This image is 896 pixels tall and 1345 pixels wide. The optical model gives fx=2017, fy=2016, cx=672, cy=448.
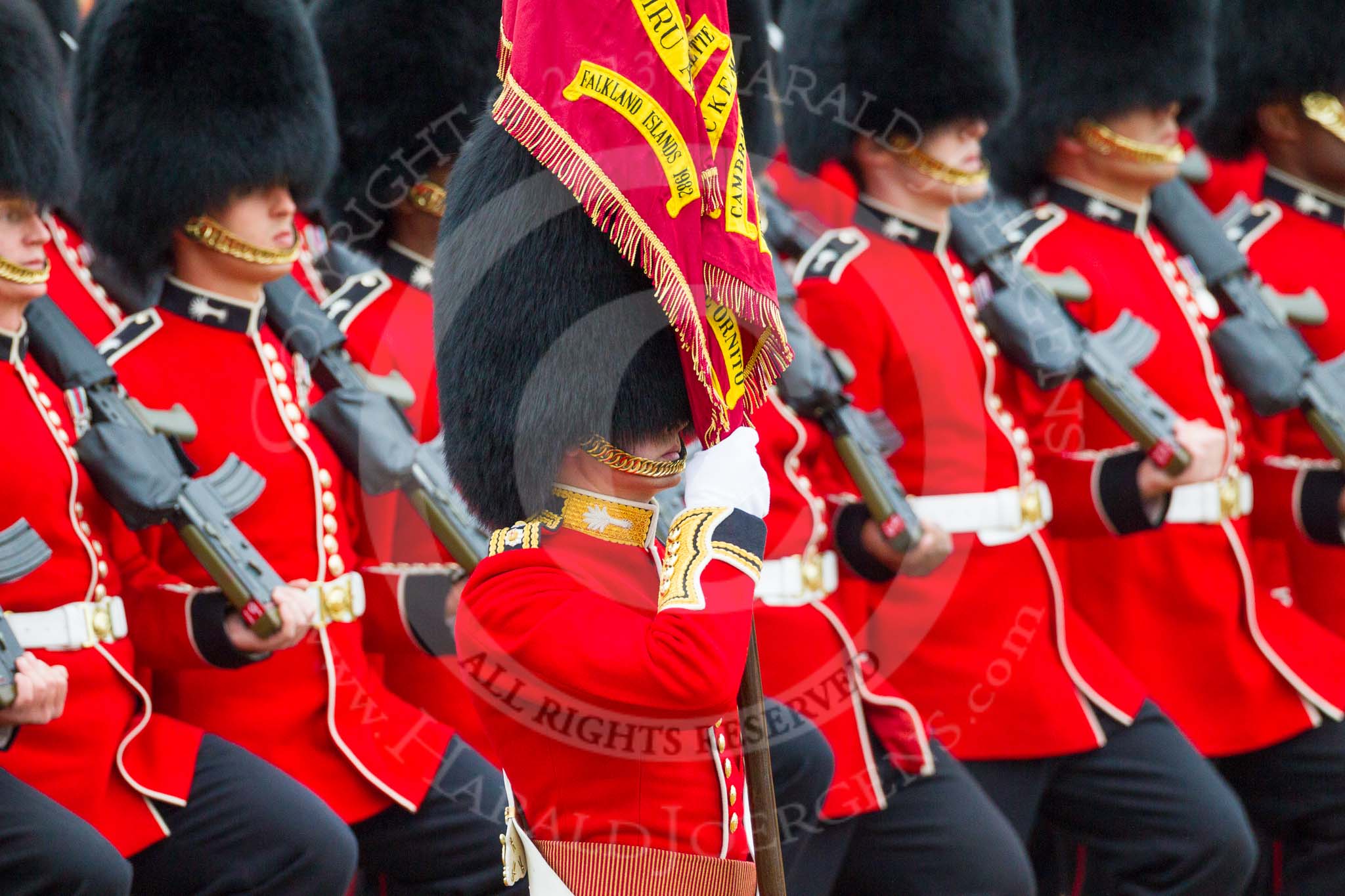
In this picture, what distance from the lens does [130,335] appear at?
3643mm

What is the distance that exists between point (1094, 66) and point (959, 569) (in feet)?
4.17

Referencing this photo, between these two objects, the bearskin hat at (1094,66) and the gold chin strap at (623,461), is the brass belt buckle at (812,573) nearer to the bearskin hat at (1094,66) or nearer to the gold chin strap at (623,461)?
the bearskin hat at (1094,66)

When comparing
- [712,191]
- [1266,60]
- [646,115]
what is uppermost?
[646,115]

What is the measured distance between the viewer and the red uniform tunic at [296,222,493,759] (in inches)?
154

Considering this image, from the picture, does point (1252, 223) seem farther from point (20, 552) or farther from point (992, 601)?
point (20, 552)

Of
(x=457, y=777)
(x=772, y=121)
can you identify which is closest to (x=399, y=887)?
(x=457, y=777)

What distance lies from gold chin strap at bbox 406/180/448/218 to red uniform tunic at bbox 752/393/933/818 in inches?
32.7

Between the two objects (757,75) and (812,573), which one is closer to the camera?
(812,573)

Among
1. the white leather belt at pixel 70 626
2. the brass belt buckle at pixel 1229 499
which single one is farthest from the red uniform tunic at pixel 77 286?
the brass belt buckle at pixel 1229 499

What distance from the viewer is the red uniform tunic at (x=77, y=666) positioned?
3.28m

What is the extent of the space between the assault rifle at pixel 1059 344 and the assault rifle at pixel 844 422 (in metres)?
0.37

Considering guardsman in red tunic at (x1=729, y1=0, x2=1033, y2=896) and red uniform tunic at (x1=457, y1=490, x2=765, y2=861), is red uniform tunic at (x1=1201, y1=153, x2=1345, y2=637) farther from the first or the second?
red uniform tunic at (x1=457, y1=490, x2=765, y2=861)

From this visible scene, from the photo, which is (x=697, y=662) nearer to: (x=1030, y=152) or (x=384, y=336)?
(x=384, y=336)

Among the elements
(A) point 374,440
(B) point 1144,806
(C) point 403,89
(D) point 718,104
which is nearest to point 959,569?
(B) point 1144,806
